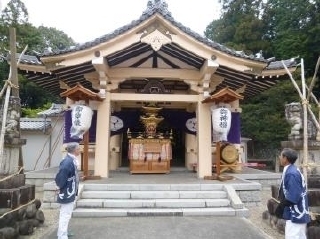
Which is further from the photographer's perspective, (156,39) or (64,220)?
(156,39)

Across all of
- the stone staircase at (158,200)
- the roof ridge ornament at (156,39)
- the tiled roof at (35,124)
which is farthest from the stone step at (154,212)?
the tiled roof at (35,124)

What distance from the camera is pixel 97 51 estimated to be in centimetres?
974

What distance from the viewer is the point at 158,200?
8.02 m

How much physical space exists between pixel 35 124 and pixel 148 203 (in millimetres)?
15738

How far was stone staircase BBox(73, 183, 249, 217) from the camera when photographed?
7469 millimetres

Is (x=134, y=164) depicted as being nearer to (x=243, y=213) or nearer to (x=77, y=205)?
(x=77, y=205)

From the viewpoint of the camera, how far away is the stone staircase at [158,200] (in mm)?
7469

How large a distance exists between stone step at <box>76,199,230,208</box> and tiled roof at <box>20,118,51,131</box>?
14236 mm

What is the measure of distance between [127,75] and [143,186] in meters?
4.03

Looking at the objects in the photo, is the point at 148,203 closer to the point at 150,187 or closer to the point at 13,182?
the point at 150,187

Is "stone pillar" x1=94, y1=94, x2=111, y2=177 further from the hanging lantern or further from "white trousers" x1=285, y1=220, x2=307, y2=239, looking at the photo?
Answer: "white trousers" x1=285, y1=220, x2=307, y2=239

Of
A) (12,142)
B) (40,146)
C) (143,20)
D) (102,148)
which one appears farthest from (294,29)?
(12,142)

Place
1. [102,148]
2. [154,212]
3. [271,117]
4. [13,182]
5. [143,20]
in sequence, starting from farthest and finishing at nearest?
1. [271,117]
2. [102,148]
3. [143,20]
4. [154,212]
5. [13,182]

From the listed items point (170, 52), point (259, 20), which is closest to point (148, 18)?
point (170, 52)
